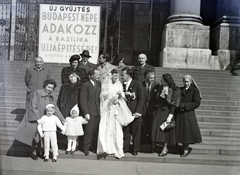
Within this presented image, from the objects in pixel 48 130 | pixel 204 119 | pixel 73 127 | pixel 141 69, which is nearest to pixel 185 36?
pixel 204 119

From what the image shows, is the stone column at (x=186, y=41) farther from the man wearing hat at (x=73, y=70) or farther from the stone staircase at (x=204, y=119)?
the man wearing hat at (x=73, y=70)

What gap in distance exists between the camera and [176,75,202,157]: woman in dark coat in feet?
19.3

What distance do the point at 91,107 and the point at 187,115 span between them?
1.83m

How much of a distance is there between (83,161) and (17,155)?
4.01 feet

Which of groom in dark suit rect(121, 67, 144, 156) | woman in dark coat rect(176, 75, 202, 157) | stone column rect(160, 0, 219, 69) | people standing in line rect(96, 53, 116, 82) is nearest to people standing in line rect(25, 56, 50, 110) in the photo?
people standing in line rect(96, 53, 116, 82)

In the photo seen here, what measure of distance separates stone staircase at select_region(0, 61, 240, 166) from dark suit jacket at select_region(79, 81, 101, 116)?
32.1 inches

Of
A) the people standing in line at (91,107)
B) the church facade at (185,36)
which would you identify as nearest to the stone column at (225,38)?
the church facade at (185,36)

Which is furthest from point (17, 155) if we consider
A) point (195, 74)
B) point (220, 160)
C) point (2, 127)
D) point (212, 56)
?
point (212, 56)

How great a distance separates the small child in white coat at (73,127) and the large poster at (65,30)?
143 centimetres

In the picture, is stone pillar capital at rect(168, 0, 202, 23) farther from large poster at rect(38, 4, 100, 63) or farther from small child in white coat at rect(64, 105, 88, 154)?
small child in white coat at rect(64, 105, 88, 154)

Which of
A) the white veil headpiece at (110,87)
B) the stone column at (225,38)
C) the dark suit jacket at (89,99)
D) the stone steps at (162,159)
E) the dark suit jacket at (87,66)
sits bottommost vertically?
the stone steps at (162,159)

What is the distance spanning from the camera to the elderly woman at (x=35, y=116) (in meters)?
5.65

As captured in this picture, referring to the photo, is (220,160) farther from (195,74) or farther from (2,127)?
(2,127)

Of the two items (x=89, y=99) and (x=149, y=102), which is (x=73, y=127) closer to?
(x=89, y=99)
